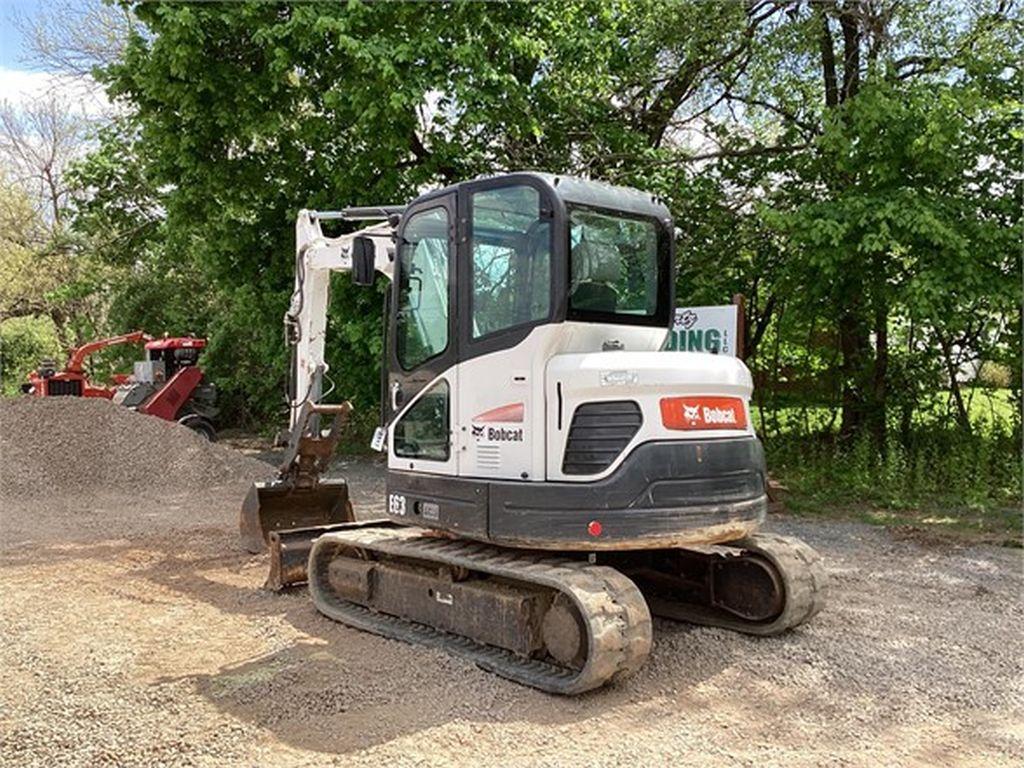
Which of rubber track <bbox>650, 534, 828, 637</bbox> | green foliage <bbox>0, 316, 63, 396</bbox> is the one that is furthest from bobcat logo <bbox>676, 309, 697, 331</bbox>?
green foliage <bbox>0, 316, 63, 396</bbox>

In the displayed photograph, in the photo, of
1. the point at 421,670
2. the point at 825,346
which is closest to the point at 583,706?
the point at 421,670

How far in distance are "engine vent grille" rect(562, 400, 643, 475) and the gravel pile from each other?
8207 mm

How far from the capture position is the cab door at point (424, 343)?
17.3 feet

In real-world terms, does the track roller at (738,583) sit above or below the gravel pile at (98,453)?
below

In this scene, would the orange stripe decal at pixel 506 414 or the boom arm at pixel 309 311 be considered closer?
the orange stripe decal at pixel 506 414

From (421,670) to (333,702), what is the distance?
59cm

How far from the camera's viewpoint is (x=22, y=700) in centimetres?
444

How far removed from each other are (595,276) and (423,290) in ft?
3.70

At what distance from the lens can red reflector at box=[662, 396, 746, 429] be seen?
4.79 m

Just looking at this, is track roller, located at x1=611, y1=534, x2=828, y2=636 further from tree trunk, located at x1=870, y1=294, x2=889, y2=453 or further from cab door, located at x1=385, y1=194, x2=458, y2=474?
tree trunk, located at x1=870, y1=294, x2=889, y2=453

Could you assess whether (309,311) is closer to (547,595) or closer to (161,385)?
(547,595)

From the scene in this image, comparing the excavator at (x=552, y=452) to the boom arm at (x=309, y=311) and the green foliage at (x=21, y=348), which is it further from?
the green foliage at (x=21, y=348)

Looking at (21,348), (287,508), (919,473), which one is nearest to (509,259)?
(287,508)

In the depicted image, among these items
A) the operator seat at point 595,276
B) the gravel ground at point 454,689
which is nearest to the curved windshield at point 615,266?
the operator seat at point 595,276
